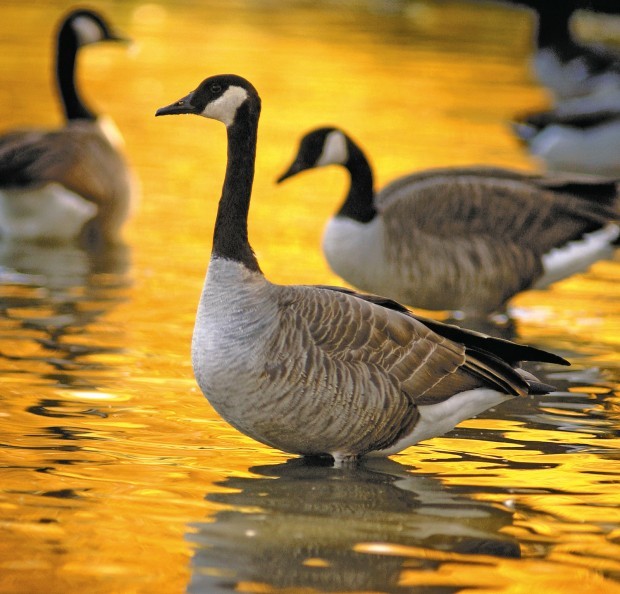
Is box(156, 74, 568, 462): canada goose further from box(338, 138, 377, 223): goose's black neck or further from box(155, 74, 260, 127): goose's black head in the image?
box(338, 138, 377, 223): goose's black neck

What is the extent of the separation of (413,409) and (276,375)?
0.66m

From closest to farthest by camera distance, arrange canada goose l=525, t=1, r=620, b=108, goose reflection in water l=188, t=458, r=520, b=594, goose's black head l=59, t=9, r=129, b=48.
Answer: goose reflection in water l=188, t=458, r=520, b=594
goose's black head l=59, t=9, r=129, b=48
canada goose l=525, t=1, r=620, b=108

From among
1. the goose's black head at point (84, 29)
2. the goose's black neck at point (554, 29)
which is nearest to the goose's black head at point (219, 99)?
the goose's black head at point (84, 29)

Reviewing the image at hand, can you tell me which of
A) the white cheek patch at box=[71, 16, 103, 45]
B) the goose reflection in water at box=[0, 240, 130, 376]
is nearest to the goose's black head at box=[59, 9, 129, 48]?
the white cheek patch at box=[71, 16, 103, 45]

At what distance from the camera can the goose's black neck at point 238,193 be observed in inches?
232

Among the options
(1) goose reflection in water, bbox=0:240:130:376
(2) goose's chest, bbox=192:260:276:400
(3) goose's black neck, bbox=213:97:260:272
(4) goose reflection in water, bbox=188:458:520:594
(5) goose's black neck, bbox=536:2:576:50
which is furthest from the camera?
(5) goose's black neck, bbox=536:2:576:50

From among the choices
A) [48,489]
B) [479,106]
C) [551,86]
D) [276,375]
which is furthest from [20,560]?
[551,86]

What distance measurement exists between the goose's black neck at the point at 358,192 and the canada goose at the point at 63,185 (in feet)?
9.03

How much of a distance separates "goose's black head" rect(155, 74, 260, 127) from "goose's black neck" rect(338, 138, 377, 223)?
9.00ft

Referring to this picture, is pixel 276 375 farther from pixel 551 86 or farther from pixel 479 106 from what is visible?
pixel 551 86

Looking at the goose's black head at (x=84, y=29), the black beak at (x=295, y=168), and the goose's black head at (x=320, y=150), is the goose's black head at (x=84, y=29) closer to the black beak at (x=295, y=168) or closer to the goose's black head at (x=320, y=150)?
the goose's black head at (x=320, y=150)

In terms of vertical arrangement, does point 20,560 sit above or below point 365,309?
below

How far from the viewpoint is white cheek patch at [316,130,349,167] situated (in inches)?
345

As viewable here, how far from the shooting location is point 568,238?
908 centimetres
